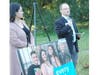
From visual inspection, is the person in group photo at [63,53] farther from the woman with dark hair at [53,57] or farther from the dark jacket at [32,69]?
the dark jacket at [32,69]

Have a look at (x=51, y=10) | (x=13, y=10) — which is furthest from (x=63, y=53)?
(x=13, y=10)

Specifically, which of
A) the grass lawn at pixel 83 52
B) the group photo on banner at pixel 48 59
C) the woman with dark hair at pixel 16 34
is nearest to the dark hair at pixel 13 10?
the woman with dark hair at pixel 16 34

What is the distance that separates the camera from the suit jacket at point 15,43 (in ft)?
10.6

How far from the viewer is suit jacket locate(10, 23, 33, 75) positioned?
3.23 m

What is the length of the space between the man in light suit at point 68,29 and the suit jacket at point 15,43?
0.95 ft

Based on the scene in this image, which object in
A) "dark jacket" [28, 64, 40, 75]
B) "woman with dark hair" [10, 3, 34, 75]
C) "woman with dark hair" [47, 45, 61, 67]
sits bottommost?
"dark jacket" [28, 64, 40, 75]

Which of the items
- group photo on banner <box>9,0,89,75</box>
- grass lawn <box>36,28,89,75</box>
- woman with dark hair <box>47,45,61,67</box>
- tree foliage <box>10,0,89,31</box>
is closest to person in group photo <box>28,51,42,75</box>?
group photo on banner <box>9,0,89,75</box>

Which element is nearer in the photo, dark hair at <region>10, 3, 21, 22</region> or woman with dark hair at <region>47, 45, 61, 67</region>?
dark hair at <region>10, 3, 21, 22</region>

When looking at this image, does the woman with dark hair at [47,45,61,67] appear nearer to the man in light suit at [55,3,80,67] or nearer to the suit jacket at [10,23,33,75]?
the man in light suit at [55,3,80,67]

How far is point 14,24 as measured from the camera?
3.24 m

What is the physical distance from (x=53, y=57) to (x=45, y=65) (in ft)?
0.30
